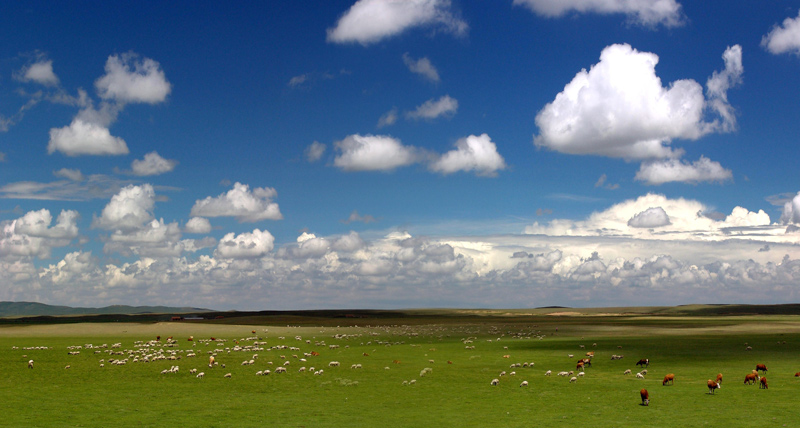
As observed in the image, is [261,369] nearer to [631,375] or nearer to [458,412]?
[458,412]

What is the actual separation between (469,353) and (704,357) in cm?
1946

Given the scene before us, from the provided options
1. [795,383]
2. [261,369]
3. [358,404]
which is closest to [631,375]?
[795,383]

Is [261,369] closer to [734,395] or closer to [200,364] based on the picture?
[200,364]

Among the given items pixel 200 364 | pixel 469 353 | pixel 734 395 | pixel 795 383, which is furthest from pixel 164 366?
pixel 795 383

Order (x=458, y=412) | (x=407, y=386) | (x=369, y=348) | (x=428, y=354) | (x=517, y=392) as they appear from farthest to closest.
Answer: (x=369, y=348) < (x=428, y=354) < (x=407, y=386) < (x=517, y=392) < (x=458, y=412)

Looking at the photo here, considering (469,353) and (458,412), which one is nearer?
(458,412)

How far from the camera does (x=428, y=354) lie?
174 ft

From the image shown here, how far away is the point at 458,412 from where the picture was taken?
25828 mm

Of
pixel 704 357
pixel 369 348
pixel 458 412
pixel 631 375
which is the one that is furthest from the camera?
pixel 369 348

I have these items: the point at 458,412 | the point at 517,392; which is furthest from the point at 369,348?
the point at 458,412

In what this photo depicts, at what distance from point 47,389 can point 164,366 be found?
10169mm

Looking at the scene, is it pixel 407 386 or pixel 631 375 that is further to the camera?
pixel 631 375

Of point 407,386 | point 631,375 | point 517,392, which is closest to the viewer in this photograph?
point 517,392

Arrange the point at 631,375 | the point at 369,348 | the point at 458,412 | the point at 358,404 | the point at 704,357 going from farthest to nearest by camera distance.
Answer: the point at 369,348
the point at 704,357
the point at 631,375
the point at 358,404
the point at 458,412
